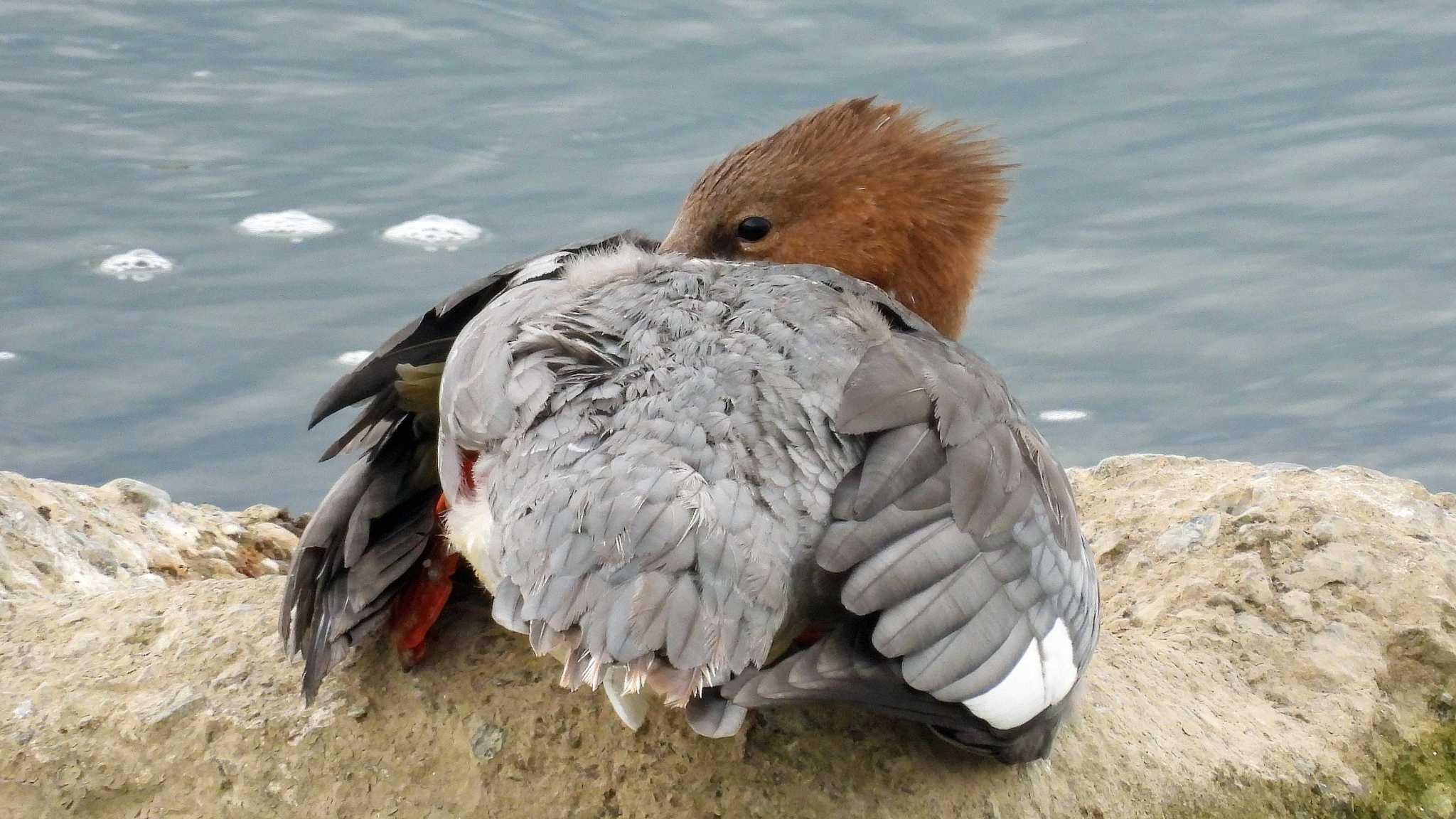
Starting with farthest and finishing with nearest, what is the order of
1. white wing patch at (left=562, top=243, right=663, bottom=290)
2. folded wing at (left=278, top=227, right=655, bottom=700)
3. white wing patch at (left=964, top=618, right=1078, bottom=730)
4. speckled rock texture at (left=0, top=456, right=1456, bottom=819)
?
white wing patch at (left=562, top=243, right=663, bottom=290) < folded wing at (left=278, top=227, right=655, bottom=700) < speckled rock texture at (left=0, top=456, right=1456, bottom=819) < white wing patch at (left=964, top=618, right=1078, bottom=730)

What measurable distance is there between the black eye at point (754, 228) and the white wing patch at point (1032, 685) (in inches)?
58.6

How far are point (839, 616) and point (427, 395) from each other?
1.12 m

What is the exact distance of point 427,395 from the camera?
3.19 m

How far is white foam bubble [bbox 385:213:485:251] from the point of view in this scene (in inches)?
327

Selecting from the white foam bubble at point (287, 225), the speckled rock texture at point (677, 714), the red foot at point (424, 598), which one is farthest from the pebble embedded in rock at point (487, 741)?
the white foam bubble at point (287, 225)

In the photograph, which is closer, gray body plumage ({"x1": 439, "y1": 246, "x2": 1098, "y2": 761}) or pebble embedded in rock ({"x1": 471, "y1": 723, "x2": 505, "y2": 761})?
gray body plumage ({"x1": 439, "y1": 246, "x2": 1098, "y2": 761})

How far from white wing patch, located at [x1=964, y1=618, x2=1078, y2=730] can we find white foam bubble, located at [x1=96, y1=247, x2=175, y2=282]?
21.1 feet

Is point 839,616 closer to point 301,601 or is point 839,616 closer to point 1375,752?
point 301,601

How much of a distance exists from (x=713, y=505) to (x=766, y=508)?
0.10m

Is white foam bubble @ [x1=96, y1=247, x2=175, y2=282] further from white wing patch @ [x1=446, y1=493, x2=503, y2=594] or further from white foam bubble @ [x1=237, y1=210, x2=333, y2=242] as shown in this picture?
white wing patch @ [x1=446, y1=493, x2=503, y2=594]

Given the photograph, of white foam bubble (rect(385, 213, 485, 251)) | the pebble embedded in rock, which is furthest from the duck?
white foam bubble (rect(385, 213, 485, 251))

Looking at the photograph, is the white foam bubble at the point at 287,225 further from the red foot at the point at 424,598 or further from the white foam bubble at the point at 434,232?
the red foot at the point at 424,598

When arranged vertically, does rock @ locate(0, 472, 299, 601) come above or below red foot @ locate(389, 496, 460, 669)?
below

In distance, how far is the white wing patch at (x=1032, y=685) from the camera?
240 centimetres
